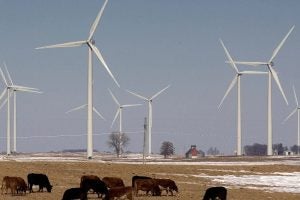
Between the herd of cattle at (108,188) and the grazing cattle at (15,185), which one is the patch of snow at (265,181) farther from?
the grazing cattle at (15,185)

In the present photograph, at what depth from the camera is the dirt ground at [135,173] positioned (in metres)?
36.8

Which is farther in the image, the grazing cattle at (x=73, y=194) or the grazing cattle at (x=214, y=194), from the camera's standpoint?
the grazing cattle at (x=214, y=194)

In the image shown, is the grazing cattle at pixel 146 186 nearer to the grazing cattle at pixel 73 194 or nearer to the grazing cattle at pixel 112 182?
the grazing cattle at pixel 112 182

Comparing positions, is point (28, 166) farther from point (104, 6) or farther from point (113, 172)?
point (104, 6)

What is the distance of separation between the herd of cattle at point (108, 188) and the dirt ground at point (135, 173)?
1.89ft

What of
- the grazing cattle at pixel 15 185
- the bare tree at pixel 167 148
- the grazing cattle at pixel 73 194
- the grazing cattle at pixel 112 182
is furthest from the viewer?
the bare tree at pixel 167 148

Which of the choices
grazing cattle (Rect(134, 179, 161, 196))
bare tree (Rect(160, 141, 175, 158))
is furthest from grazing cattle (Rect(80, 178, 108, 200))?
bare tree (Rect(160, 141, 175, 158))

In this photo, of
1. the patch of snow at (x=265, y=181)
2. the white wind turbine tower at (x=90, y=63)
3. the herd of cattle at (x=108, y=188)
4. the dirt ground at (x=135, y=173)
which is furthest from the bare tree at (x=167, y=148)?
the herd of cattle at (x=108, y=188)

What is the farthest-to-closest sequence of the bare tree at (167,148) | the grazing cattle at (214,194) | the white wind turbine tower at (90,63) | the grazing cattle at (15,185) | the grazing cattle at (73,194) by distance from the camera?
the bare tree at (167,148) < the white wind turbine tower at (90,63) < the grazing cattle at (15,185) < the grazing cattle at (214,194) < the grazing cattle at (73,194)

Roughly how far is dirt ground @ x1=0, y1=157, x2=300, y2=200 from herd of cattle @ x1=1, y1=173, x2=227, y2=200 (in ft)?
1.89

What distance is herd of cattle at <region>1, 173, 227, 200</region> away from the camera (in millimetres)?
31042

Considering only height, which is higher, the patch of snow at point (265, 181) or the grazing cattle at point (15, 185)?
the grazing cattle at point (15, 185)

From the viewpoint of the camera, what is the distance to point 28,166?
56.0m

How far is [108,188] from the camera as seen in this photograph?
36156mm
